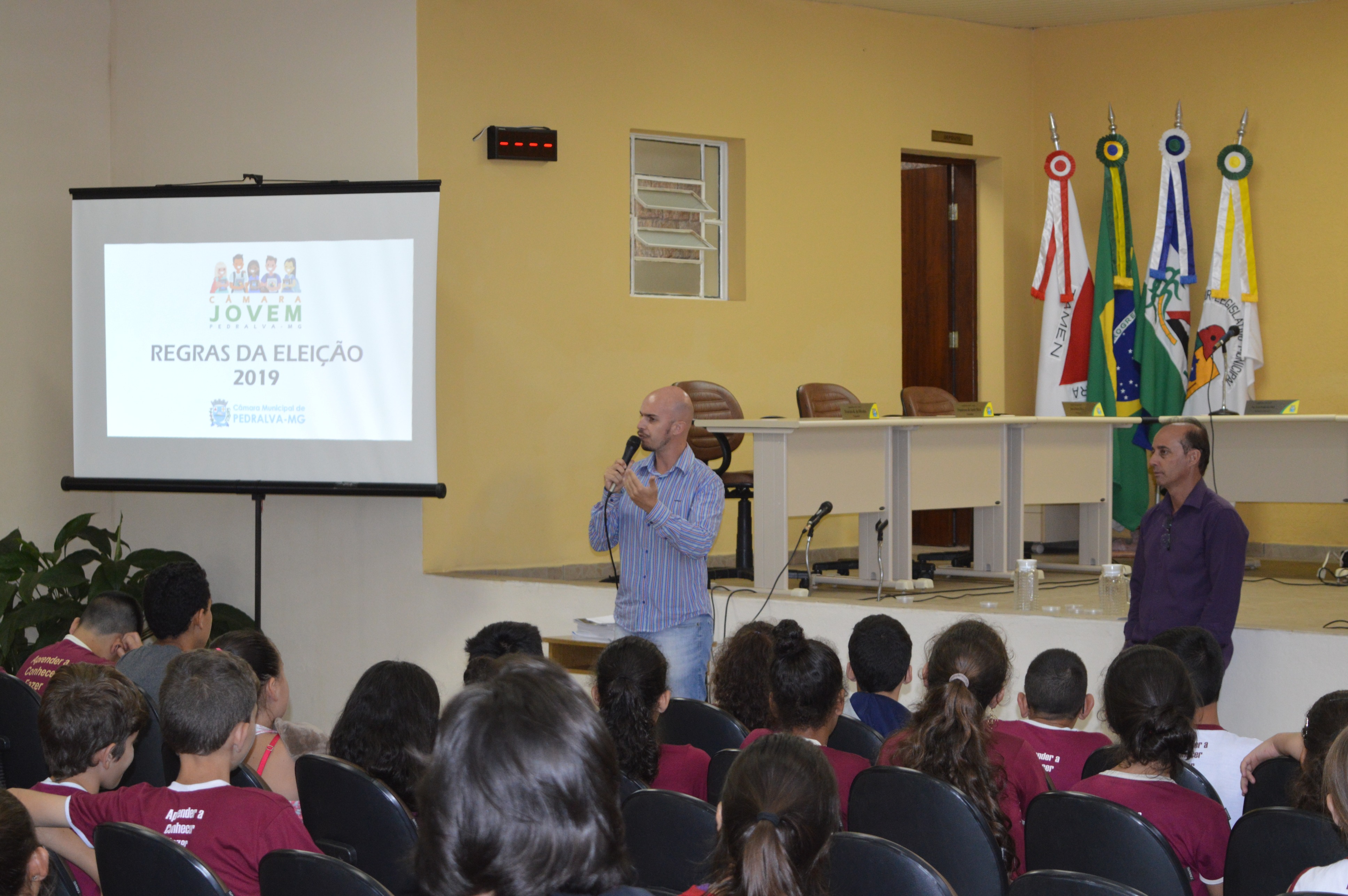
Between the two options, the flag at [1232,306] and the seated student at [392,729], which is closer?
the seated student at [392,729]

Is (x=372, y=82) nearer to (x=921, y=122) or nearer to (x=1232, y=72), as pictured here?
(x=921, y=122)

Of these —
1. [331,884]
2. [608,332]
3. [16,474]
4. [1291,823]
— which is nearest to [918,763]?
[1291,823]

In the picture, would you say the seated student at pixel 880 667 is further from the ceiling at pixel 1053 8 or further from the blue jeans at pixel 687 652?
the ceiling at pixel 1053 8

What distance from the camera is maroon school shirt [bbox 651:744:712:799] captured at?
284 centimetres

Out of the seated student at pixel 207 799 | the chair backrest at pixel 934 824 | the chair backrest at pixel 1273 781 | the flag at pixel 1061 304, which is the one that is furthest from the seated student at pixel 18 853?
the flag at pixel 1061 304

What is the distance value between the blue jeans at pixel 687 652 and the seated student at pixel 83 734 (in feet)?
6.75

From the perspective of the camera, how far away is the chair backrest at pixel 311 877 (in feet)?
5.99

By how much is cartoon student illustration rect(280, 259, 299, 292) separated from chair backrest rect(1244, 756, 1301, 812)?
14.8 feet

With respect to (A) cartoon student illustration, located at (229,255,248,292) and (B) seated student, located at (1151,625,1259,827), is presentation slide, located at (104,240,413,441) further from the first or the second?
(B) seated student, located at (1151,625,1259,827)

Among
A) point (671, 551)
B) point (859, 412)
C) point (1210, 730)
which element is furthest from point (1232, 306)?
point (1210, 730)

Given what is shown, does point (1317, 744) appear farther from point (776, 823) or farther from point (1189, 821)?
point (776, 823)

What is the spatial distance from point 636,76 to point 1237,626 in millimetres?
4151

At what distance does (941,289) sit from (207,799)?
6.81 meters

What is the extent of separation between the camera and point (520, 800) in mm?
1203
